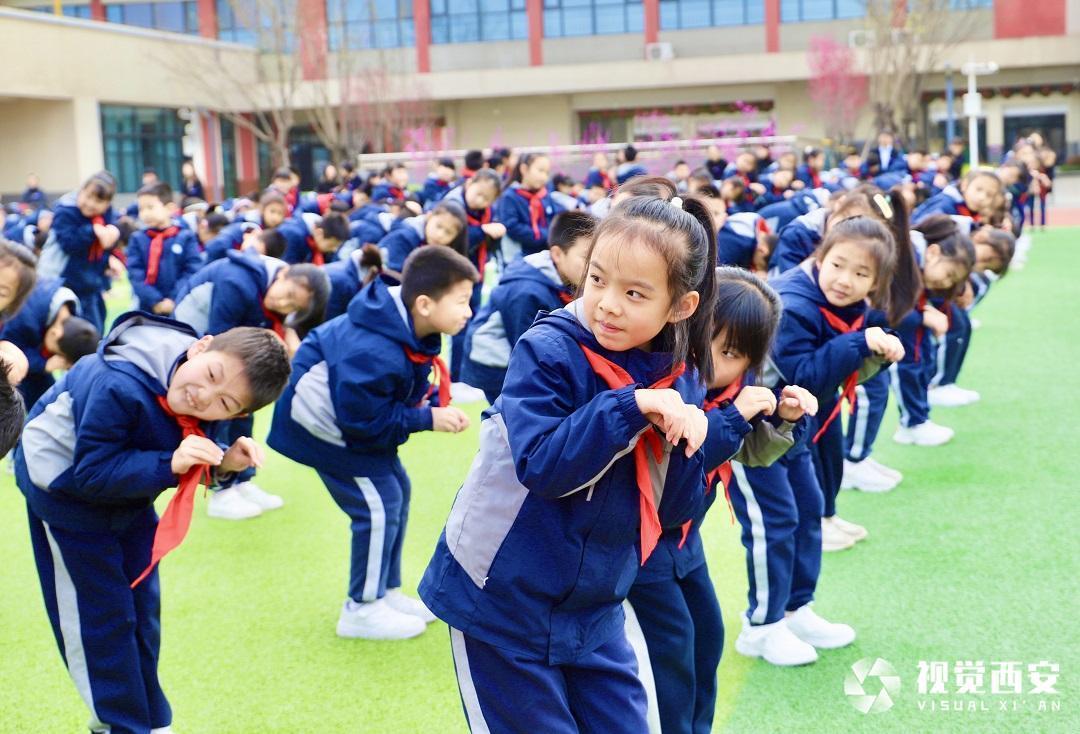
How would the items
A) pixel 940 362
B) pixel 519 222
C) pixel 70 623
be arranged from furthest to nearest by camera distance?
1. pixel 519 222
2. pixel 940 362
3. pixel 70 623

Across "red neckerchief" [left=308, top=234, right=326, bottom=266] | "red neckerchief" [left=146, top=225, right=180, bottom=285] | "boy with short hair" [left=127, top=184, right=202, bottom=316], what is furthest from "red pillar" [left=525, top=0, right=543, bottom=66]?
"red neckerchief" [left=308, top=234, right=326, bottom=266]

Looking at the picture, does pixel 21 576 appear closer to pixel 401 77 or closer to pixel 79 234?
pixel 79 234

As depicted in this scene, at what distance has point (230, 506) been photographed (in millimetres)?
4996

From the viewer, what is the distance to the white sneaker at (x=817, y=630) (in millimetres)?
3430

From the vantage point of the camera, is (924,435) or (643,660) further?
(924,435)

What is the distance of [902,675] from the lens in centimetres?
321

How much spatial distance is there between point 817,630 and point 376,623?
1339 millimetres

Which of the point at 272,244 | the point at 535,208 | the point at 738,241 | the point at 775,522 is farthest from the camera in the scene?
the point at 535,208

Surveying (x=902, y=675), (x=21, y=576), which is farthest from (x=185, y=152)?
(x=902, y=675)

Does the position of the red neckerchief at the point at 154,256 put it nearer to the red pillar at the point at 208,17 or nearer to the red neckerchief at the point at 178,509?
the red neckerchief at the point at 178,509

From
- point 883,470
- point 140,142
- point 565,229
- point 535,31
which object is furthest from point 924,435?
point 535,31

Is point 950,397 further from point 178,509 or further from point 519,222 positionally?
point 178,509

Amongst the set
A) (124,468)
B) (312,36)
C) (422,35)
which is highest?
(422,35)

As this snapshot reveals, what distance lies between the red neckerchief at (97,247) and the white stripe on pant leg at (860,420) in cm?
494
